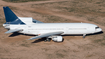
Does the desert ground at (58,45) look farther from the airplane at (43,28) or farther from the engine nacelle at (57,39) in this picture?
the airplane at (43,28)

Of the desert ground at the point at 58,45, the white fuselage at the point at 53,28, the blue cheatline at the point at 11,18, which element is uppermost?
the blue cheatline at the point at 11,18

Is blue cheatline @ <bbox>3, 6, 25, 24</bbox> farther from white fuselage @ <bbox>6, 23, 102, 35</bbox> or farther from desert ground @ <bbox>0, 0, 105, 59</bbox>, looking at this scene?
desert ground @ <bbox>0, 0, 105, 59</bbox>

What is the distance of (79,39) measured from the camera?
47.9 metres

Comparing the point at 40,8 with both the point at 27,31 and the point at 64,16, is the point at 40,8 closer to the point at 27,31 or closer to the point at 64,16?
the point at 64,16

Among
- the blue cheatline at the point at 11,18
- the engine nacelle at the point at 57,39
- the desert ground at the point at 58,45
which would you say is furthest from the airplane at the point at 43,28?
the desert ground at the point at 58,45

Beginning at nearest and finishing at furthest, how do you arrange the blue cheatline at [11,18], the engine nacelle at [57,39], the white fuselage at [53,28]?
the engine nacelle at [57,39] < the blue cheatline at [11,18] < the white fuselage at [53,28]

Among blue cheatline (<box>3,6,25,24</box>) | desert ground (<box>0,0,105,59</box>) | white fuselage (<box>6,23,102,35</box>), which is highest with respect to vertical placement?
blue cheatline (<box>3,6,25,24</box>)

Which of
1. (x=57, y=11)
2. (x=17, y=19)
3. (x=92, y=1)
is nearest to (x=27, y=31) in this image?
(x=17, y=19)

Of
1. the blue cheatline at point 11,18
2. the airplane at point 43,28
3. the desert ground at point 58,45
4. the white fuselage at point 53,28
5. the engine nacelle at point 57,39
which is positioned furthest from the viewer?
the white fuselage at point 53,28

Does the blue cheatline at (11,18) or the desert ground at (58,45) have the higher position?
the blue cheatline at (11,18)

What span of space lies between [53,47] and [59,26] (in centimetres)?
873

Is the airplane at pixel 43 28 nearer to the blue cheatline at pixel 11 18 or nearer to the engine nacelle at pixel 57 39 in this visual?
the blue cheatline at pixel 11 18

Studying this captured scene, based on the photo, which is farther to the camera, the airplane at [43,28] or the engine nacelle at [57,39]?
the airplane at [43,28]

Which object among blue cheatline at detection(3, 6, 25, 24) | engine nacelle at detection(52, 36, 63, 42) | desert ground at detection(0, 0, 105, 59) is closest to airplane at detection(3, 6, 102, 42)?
blue cheatline at detection(3, 6, 25, 24)
